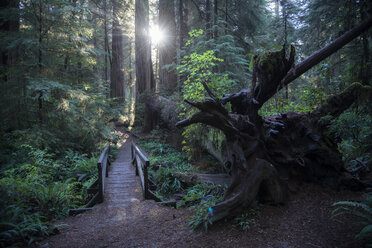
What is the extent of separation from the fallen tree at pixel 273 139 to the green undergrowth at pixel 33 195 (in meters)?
3.49

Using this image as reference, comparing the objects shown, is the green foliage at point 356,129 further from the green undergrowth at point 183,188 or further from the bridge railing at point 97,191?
the bridge railing at point 97,191

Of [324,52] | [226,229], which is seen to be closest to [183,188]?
[226,229]

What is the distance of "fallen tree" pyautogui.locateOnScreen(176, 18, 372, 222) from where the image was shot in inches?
159

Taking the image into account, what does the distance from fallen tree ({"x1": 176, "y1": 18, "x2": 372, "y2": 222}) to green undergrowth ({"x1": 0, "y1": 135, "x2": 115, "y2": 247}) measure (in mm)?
3487

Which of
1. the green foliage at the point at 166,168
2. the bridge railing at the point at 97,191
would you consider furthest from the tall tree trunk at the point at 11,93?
the green foliage at the point at 166,168

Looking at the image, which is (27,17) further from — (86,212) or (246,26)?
(246,26)

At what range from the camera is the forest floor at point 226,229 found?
3.11m

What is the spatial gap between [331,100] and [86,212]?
7.15 metres

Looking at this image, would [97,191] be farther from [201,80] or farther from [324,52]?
[324,52]

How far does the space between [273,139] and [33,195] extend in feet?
20.3

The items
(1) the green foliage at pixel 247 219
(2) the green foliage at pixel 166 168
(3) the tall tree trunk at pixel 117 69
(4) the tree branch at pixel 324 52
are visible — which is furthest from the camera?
(3) the tall tree trunk at pixel 117 69

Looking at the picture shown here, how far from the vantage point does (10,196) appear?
14.6 feet

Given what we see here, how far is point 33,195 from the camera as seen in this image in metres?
5.18

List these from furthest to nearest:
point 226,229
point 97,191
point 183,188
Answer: point 183,188 → point 97,191 → point 226,229
